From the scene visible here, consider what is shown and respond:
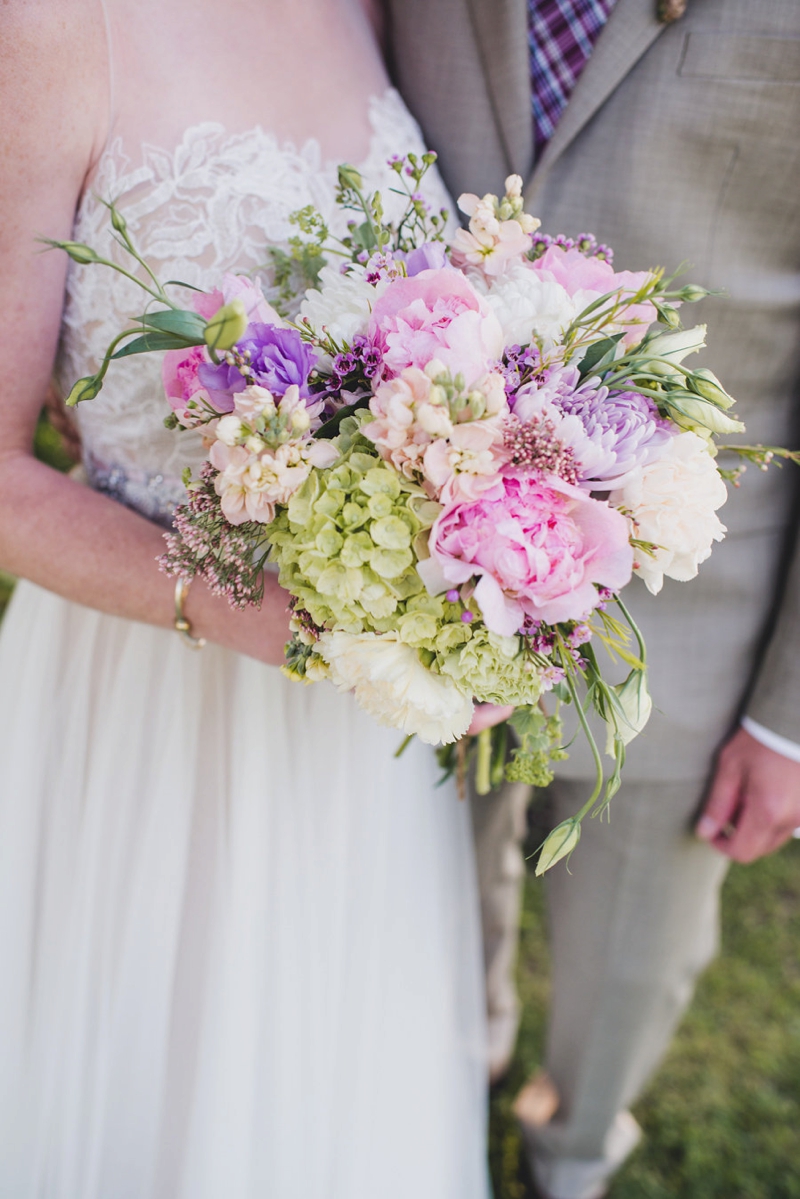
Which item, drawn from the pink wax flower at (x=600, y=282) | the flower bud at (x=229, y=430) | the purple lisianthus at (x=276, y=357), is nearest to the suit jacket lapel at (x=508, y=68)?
the pink wax flower at (x=600, y=282)

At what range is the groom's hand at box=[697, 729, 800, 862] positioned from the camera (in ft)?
4.92

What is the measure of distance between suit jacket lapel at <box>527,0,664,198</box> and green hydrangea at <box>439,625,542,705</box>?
2.92 ft

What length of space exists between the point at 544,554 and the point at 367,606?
0.18 m

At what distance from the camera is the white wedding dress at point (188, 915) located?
1.29 meters

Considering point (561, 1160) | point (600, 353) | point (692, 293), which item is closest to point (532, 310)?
point (600, 353)

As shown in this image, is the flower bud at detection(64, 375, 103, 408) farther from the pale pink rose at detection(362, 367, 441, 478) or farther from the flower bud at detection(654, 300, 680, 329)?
the flower bud at detection(654, 300, 680, 329)

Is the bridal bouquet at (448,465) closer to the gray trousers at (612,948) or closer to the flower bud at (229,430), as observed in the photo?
the flower bud at (229,430)

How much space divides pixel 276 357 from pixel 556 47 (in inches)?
36.3

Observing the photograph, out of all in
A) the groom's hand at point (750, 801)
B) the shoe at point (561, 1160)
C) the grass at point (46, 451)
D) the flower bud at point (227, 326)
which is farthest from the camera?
the grass at point (46, 451)

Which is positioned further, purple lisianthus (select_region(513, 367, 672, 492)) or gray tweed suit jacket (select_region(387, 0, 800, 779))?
gray tweed suit jacket (select_region(387, 0, 800, 779))

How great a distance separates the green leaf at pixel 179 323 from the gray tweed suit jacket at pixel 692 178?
75cm

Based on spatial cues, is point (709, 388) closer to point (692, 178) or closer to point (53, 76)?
point (692, 178)

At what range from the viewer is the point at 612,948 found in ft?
5.87

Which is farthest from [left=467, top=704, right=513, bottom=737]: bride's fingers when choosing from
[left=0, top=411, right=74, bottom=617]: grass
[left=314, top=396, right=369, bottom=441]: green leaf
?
[left=0, top=411, right=74, bottom=617]: grass
